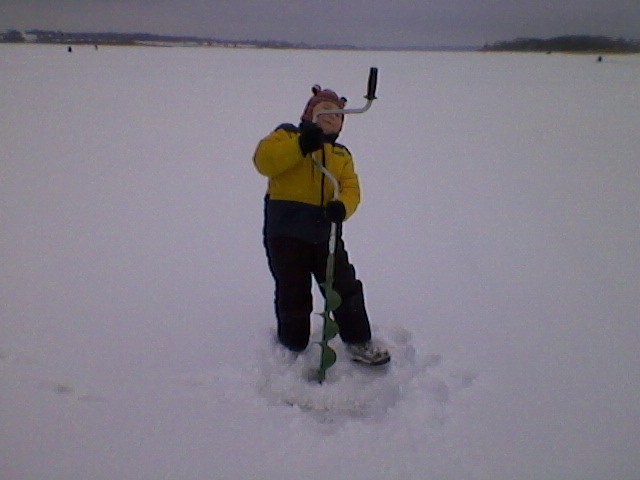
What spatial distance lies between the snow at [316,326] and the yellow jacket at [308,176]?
93 cm

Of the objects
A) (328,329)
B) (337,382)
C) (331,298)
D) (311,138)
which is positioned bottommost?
(337,382)

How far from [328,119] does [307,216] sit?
45 cm

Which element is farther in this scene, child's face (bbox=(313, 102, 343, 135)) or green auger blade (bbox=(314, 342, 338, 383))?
green auger blade (bbox=(314, 342, 338, 383))

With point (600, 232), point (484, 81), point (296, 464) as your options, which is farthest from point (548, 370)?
point (484, 81)

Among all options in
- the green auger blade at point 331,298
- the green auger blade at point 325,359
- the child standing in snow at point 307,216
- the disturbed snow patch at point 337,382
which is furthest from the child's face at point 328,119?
the disturbed snow patch at point 337,382

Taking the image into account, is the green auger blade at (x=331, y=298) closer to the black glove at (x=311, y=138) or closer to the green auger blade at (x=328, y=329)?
the green auger blade at (x=328, y=329)

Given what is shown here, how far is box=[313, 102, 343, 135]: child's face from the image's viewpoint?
1751mm

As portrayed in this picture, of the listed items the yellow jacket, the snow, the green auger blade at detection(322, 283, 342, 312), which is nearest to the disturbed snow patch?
the snow

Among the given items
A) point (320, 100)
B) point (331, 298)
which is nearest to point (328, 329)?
point (331, 298)

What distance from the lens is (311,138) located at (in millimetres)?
1657

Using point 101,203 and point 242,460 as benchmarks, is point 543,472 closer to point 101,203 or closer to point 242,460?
point 242,460

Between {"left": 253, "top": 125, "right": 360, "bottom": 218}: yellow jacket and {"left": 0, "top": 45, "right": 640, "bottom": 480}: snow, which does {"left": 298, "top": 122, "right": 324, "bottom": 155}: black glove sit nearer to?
{"left": 253, "top": 125, "right": 360, "bottom": 218}: yellow jacket

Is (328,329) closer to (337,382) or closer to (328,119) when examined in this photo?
(337,382)

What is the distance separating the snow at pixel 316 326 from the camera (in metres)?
1.84
